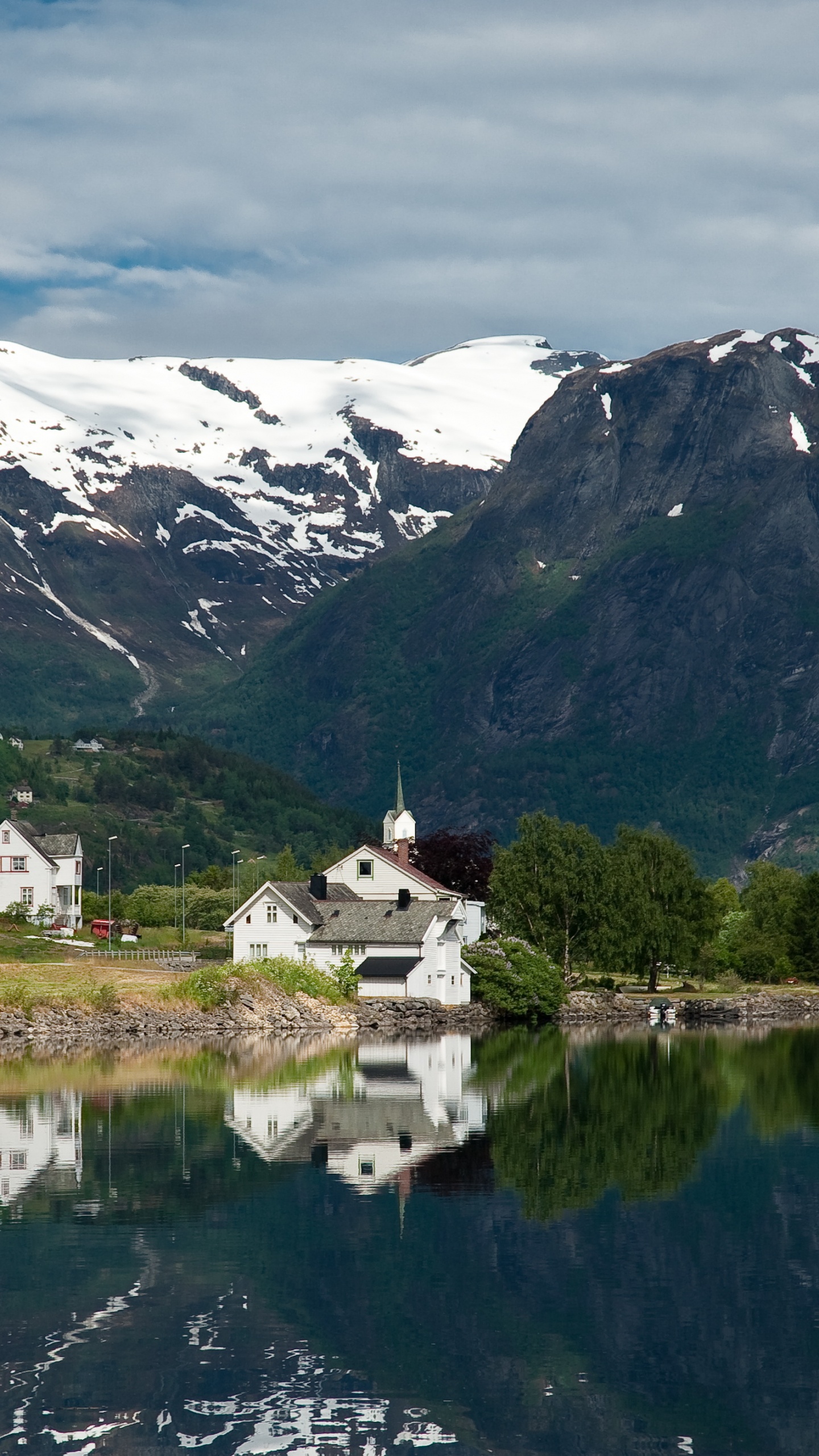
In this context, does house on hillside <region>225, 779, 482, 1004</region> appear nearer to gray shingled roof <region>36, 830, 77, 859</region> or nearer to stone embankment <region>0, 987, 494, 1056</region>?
stone embankment <region>0, 987, 494, 1056</region>

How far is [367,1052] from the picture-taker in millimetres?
73812

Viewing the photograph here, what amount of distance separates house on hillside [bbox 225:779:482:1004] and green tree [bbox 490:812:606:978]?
4887 mm

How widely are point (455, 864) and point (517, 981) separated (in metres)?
21.9

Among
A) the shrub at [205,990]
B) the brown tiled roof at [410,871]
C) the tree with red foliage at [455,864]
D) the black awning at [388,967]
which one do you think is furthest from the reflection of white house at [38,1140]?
the tree with red foliage at [455,864]

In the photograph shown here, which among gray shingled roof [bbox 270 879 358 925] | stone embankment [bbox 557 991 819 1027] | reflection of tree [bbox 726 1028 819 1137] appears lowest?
reflection of tree [bbox 726 1028 819 1137]

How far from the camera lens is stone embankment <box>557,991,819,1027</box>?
333ft

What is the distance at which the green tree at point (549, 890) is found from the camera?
106 meters

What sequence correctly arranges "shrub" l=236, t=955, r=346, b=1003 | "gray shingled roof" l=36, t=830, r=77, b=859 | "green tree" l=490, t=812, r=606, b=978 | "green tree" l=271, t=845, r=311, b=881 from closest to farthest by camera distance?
"shrub" l=236, t=955, r=346, b=1003
"green tree" l=490, t=812, r=606, b=978
"gray shingled roof" l=36, t=830, r=77, b=859
"green tree" l=271, t=845, r=311, b=881

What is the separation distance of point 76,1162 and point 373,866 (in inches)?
2502

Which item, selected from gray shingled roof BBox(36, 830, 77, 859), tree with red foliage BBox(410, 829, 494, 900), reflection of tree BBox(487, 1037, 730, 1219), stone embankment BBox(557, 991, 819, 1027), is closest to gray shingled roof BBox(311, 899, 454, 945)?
stone embankment BBox(557, 991, 819, 1027)

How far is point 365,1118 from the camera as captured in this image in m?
50.5

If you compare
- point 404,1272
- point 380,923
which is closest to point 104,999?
point 380,923

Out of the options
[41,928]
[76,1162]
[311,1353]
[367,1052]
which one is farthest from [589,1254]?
[41,928]

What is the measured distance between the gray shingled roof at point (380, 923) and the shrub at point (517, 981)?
4421mm
